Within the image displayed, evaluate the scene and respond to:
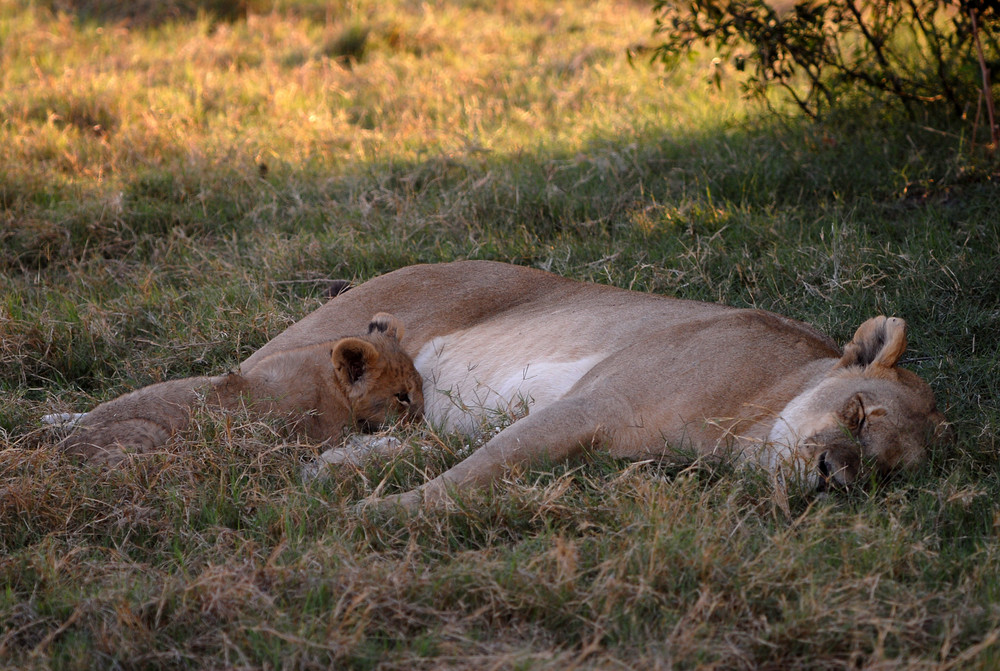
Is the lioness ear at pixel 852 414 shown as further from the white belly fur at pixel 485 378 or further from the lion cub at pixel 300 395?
the lion cub at pixel 300 395

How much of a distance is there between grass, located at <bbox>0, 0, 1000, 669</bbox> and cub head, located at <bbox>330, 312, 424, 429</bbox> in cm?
23

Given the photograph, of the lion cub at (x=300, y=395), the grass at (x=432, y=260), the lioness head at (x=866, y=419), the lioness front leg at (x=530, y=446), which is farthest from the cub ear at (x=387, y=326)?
the lioness head at (x=866, y=419)

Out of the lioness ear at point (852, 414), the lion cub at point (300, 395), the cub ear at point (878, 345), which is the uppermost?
the cub ear at point (878, 345)

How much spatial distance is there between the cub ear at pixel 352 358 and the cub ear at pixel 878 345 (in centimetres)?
174

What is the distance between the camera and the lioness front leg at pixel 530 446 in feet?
11.0

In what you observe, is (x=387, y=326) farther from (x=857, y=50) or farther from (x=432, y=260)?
(x=857, y=50)

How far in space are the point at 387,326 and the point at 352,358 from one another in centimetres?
30

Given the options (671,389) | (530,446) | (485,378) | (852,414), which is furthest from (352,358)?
(852,414)

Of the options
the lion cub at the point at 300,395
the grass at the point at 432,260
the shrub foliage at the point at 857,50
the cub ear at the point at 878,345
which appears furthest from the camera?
the shrub foliage at the point at 857,50

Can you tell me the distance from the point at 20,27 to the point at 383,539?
8.43m

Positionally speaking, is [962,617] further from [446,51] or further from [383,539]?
[446,51]

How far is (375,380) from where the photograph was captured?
4.10 m

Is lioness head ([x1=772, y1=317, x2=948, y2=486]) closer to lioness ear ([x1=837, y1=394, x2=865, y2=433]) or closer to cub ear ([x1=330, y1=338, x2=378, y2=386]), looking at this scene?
lioness ear ([x1=837, y1=394, x2=865, y2=433])

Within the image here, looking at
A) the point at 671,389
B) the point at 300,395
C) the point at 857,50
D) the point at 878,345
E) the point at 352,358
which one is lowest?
the point at 300,395
